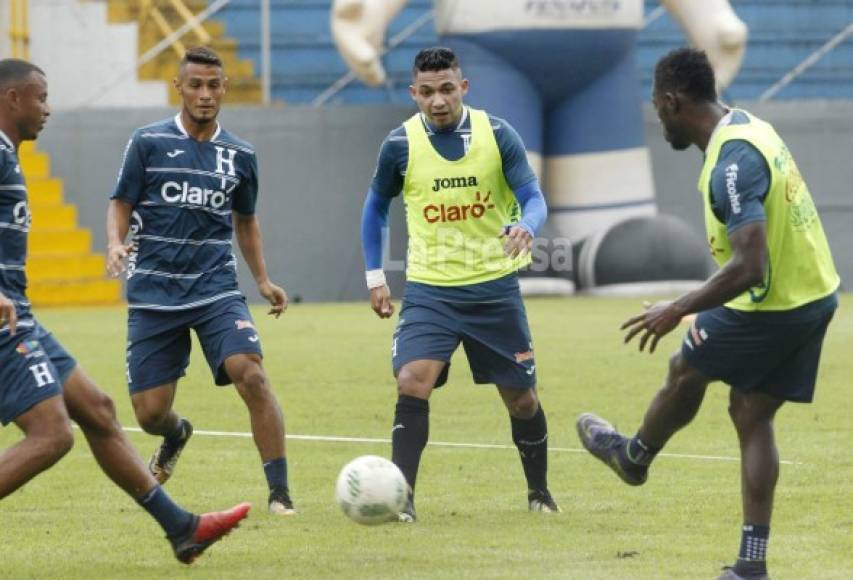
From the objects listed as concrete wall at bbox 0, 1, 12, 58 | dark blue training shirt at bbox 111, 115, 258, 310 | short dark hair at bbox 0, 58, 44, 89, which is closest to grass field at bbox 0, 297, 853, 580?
dark blue training shirt at bbox 111, 115, 258, 310

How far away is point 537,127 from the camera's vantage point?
23781 millimetres

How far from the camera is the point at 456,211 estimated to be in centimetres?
874

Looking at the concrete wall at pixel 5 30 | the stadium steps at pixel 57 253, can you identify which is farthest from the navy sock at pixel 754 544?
the concrete wall at pixel 5 30

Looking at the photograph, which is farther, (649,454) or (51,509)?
(51,509)

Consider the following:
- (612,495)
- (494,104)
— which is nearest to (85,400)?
(612,495)

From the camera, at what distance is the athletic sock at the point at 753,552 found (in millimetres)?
6664

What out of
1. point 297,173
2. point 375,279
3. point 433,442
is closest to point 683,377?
point 375,279

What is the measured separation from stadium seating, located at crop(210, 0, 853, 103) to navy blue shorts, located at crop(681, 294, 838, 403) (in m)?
21.5

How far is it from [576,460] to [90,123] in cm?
1695

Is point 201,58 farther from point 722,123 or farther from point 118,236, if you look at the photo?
point 722,123

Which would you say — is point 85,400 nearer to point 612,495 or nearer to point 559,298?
point 612,495

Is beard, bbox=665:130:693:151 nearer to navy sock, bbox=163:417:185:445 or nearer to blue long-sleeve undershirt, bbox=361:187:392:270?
blue long-sleeve undershirt, bbox=361:187:392:270

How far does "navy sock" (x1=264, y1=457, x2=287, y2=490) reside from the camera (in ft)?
28.5

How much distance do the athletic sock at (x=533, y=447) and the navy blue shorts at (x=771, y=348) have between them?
1.96 m
